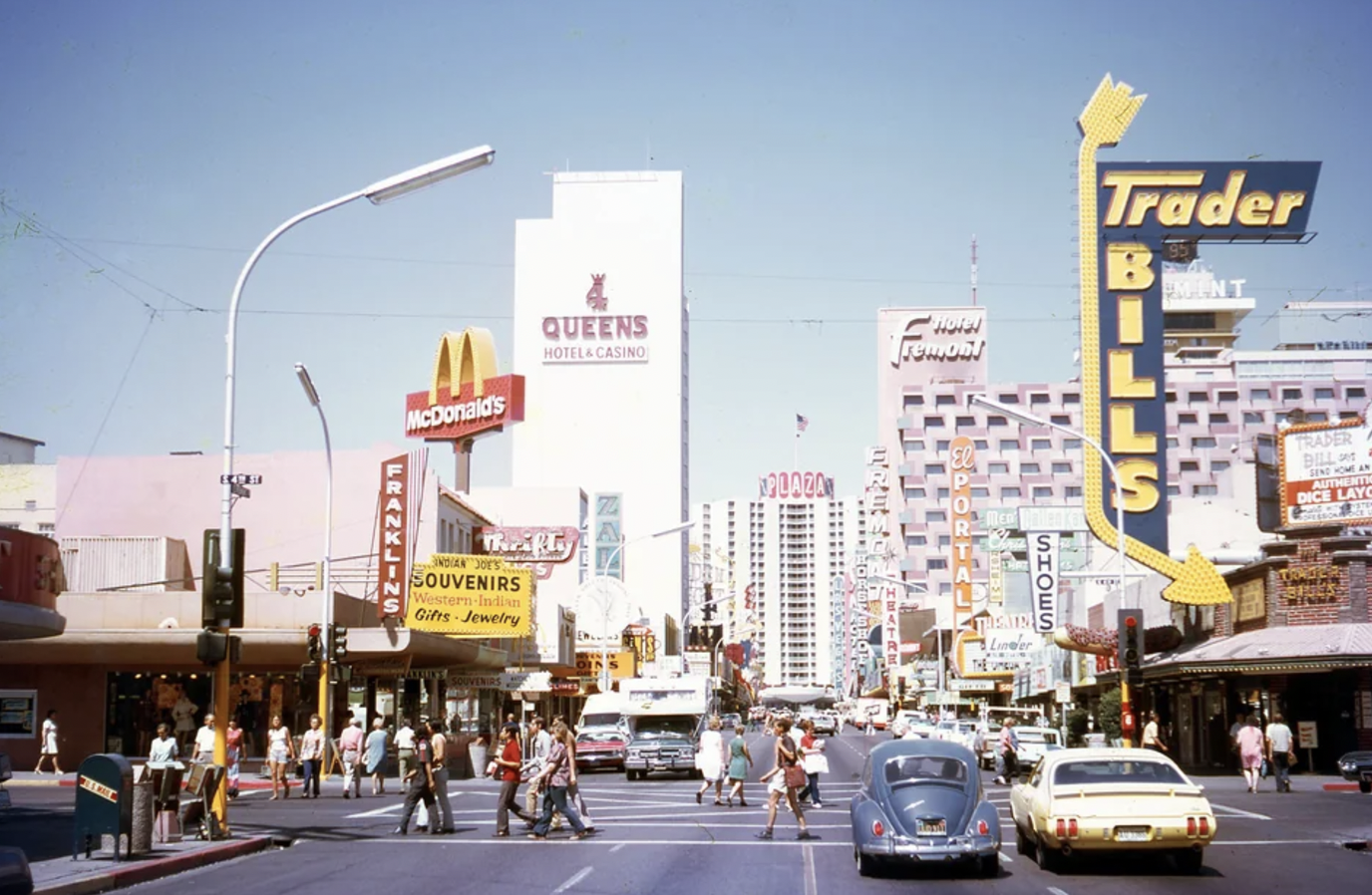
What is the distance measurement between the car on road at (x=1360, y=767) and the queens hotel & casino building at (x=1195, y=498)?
8.81 ft

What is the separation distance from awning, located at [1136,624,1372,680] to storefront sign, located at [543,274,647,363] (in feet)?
383

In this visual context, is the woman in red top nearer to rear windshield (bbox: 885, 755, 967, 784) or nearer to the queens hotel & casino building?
rear windshield (bbox: 885, 755, 967, 784)

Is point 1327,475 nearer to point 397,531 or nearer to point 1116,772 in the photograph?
point 1116,772

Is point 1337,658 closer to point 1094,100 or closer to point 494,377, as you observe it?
point 1094,100

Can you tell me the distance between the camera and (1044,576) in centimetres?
6662

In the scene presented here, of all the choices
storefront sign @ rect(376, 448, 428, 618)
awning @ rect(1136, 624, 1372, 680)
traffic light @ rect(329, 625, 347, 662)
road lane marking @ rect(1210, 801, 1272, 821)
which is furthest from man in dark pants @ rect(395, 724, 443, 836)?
storefront sign @ rect(376, 448, 428, 618)

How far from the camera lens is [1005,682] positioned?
9431 centimetres

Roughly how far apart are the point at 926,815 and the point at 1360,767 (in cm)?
1986

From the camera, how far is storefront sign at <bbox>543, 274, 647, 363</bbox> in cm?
15825

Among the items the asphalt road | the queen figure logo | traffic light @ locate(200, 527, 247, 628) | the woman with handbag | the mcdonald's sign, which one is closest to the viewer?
the asphalt road

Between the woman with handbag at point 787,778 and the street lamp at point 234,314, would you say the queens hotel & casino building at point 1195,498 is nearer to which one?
the woman with handbag at point 787,778

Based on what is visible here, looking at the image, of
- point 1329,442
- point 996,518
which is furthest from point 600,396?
point 1329,442

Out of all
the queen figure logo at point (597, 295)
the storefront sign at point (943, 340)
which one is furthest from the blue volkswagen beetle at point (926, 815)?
the storefront sign at point (943, 340)

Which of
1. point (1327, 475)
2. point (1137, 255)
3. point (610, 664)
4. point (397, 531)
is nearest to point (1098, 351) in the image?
point (1137, 255)
